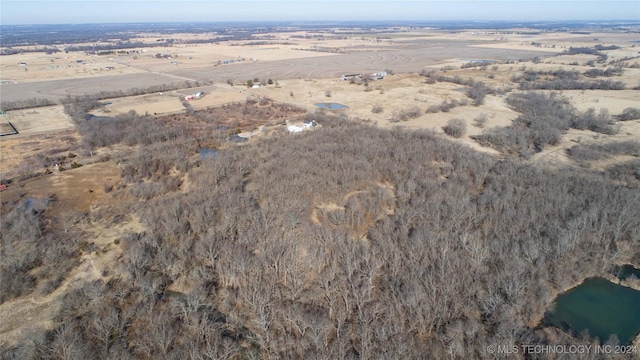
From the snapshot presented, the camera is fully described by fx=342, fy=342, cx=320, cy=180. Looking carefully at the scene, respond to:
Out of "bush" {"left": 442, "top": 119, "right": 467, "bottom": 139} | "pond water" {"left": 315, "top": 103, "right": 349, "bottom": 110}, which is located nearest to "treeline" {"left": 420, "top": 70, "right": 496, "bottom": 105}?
"bush" {"left": 442, "top": 119, "right": 467, "bottom": 139}

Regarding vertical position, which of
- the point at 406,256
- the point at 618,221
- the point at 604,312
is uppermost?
the point at 618,221

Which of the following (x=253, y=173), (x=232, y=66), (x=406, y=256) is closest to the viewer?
(x=406, y=256)

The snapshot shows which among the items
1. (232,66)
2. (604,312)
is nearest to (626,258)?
(604,312)

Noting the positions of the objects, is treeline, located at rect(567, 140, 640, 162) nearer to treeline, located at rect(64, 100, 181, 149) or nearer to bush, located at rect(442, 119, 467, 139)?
bush, located at rect(442, 119, 467, 139)

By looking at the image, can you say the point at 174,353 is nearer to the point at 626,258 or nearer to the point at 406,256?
the point at 406,256

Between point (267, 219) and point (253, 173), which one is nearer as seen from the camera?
point (267, 219)

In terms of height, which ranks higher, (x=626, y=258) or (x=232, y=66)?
(x=232, y=66)

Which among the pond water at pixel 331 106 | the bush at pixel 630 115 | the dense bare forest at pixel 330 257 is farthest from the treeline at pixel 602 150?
the pond water at pixel 331 106
